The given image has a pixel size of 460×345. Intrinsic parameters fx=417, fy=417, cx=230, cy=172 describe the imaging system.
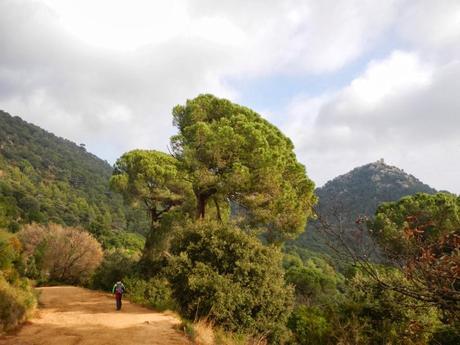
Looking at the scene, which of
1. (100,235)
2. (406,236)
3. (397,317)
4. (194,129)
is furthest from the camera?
(100,235)

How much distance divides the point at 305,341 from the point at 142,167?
16341 millimetres

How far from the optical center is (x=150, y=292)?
20.1 m

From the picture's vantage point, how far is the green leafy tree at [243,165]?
21844mm

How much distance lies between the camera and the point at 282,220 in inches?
953

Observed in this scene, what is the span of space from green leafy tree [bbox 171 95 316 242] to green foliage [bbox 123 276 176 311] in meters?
4.42

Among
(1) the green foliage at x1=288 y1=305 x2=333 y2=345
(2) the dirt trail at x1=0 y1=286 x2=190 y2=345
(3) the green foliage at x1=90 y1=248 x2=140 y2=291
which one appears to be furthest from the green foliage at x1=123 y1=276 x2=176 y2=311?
(1) the green foliage at x1=288 y1=305 x2=333 y2=345

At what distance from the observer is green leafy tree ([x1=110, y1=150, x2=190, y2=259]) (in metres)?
25.3

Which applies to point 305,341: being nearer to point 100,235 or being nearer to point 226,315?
point 226,315

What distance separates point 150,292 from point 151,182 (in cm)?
786

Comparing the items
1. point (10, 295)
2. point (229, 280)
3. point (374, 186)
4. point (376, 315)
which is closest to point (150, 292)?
point (229, 280)

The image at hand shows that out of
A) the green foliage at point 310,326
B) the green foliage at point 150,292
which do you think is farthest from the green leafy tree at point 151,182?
the green foliage at point 310,326

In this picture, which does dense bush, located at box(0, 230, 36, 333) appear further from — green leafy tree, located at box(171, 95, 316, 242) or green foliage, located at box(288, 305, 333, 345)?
green leafy tree, located at box(171, 95, 316, 242)

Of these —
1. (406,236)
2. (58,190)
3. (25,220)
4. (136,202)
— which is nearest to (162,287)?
(136,202)

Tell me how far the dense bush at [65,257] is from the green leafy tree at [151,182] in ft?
26.2
